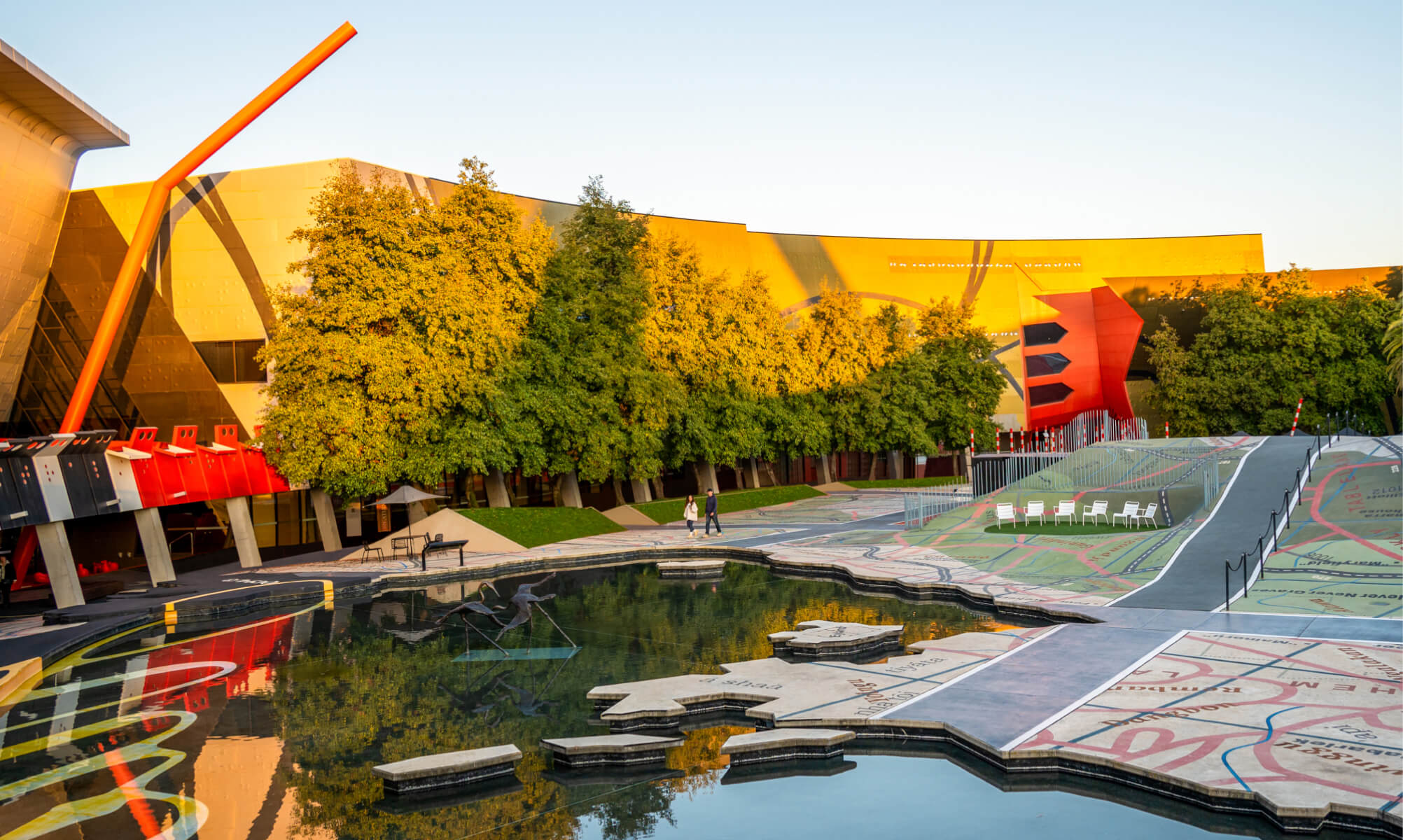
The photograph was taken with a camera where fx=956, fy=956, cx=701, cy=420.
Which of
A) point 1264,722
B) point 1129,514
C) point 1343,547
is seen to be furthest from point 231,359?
point 1264,722

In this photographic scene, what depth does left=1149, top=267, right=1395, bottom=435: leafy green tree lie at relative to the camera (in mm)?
44156

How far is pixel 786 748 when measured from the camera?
9547 mm

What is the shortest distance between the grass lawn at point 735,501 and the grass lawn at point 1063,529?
15287 mm

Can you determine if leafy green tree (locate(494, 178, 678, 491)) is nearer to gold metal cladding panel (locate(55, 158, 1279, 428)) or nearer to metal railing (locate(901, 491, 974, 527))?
gold metal cladding panel (locate(55, 158, 1279, 428))

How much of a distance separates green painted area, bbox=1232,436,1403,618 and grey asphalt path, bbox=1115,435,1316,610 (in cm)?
59

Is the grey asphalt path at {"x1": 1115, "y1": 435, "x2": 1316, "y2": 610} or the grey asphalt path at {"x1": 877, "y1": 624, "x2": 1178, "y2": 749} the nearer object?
the grey asphalt path at {"x1": 877, "y1": 624, "x2": 1178, "y2": 749}

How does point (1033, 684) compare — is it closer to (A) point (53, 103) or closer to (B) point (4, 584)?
(B) point (4, 584)

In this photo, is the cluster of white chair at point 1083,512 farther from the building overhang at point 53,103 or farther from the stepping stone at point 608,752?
the building overhang at point 53,103

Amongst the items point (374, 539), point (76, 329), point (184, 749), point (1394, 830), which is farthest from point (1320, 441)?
point (76, 329)

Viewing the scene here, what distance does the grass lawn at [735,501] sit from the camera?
37.7m

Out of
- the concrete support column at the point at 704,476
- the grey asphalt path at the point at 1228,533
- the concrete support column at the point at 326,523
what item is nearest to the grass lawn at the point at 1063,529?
the grey asphalt path at the point at 1228,533

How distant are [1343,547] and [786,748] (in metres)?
12.9

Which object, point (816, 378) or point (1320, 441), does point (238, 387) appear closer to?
point (816, 378)

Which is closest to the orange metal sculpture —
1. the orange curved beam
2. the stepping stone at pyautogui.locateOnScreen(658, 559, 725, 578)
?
the orange curved beam
